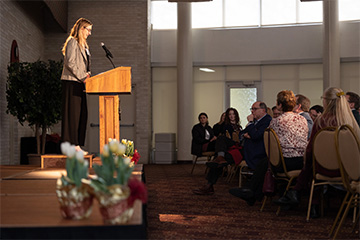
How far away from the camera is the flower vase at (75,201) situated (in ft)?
6.59

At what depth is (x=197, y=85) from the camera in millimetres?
13555

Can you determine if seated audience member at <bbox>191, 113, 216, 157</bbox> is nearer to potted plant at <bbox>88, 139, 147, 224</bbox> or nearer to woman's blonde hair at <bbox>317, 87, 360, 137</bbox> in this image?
woman's blonde hair at <bbox>317, 87, 360, 137</bbox>

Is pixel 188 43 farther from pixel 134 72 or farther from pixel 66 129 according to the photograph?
pixel 66 129

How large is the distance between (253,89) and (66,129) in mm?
9267

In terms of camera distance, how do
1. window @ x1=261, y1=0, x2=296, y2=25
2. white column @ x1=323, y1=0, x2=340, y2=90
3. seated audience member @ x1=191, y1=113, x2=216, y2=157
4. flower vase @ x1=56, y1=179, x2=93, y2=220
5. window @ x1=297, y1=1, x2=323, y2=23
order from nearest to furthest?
flower vase @ x1=56, y1=179, x2=93, y2=220, seated audience member @ x1=191, y1=113, x2=216, y2=157, white column @ x1=323, y1=0, x2=340, y2=90, window @ x1=297, y1=1, x2=323, y2=23, window @ x1=261, y1=0, x2=296, y2=25

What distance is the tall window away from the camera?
13.2 m

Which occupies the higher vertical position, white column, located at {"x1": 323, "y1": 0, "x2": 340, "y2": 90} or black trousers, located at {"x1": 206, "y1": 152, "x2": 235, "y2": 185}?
white column, located at {"x1": 323, "y1": 0, "x2": 340, "y2": 90}

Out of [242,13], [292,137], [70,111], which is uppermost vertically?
[242,13]

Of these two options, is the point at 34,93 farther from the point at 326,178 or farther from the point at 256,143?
the point at 326,178

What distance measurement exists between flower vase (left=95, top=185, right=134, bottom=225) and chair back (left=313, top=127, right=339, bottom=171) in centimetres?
241

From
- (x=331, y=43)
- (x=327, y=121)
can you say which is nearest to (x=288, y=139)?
(x=327, y=121)

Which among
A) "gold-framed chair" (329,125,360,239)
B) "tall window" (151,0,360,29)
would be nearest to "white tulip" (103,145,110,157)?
"gold-framed chair" (329,125,360,239)

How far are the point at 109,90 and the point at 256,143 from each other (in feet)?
5.94

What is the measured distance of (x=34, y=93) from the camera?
8.82 meters
